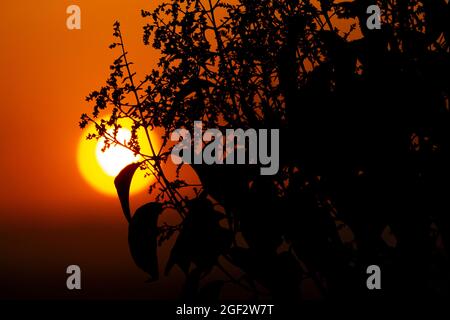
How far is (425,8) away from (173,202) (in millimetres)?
725

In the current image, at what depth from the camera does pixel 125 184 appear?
1.58m

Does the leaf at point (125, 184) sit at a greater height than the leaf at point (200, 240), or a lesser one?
greater

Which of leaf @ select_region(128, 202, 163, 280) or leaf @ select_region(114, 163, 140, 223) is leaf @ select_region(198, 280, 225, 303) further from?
leaf @ select_region(114, 163, 140, 223)

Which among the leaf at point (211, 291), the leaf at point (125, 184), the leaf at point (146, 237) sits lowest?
the leaf at point (211, 291)

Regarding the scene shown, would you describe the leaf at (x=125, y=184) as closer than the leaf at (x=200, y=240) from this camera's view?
No

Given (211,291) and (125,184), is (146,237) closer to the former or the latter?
(125,184)

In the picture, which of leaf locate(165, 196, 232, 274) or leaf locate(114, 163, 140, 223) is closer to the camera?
leaf locate(165, 196, 232, 274)

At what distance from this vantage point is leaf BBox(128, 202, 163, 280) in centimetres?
153

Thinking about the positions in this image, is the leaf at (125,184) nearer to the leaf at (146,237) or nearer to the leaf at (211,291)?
the leaf at (146,237)

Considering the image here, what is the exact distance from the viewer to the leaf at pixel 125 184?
1.57m

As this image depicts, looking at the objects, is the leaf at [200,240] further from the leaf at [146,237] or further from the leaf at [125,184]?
the leaf at [125,184]

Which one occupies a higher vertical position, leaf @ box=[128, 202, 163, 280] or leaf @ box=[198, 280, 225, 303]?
leaf @ box=[128, 202, 163, 280]

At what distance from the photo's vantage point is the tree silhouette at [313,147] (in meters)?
1.31

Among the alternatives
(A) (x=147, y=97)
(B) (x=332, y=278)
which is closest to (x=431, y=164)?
(B) (x=332, y=278)
